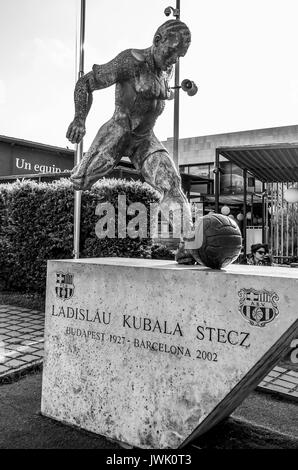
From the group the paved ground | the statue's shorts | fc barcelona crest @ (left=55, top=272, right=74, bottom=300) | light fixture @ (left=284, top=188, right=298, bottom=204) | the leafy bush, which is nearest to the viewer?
the paved ground

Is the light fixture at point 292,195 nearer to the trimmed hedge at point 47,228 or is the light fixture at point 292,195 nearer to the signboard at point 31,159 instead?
the trimmed hedge at point 47,228

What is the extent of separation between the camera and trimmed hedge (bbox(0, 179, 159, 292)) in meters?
6.55

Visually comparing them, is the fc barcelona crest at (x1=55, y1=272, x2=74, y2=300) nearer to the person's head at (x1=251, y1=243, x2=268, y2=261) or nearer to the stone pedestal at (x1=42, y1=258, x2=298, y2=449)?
the stone pedestal at (x1=42, y1=258, x2=298, y2=449)

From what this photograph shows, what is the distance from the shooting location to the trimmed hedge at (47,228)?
655 cm

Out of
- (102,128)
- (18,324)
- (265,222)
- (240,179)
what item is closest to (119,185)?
(18,324)

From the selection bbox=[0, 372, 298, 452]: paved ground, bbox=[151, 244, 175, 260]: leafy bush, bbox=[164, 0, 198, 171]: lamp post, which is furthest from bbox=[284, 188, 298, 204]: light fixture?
bbox=[0, 372, 298, 452]: paved ground

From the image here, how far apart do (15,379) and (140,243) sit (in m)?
3.26

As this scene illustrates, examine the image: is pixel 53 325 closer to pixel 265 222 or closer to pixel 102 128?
pixel 102 128

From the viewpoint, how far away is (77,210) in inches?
239

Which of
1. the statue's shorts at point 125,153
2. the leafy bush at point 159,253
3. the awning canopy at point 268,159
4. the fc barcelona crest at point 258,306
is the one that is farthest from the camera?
the awning canopy at point 268,159

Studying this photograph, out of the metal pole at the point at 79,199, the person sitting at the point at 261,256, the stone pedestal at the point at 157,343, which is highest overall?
the metal pole at the point at 79,199

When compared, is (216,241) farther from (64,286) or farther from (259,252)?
(259,252)

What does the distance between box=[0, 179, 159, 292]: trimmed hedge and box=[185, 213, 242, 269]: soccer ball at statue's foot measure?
3.92 meters

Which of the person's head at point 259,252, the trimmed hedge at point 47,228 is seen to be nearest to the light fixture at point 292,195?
the person's head at point 259,252
